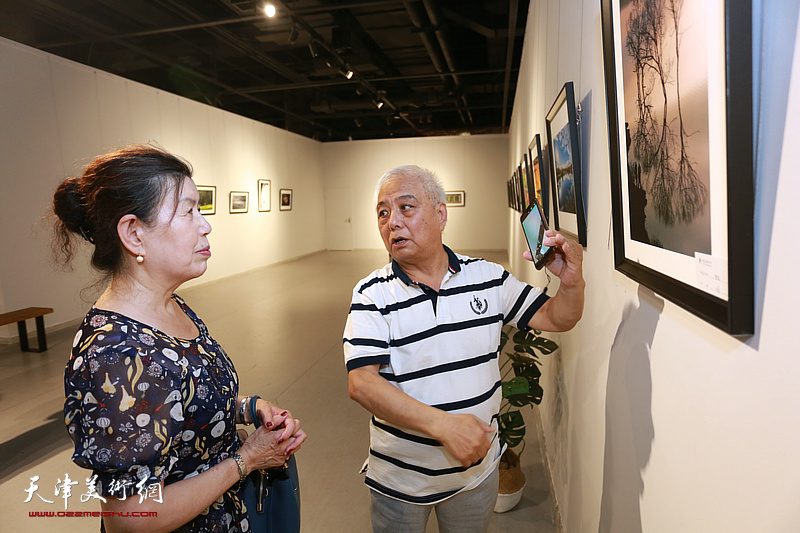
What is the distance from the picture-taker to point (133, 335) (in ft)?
3.85

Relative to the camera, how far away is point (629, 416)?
131cm

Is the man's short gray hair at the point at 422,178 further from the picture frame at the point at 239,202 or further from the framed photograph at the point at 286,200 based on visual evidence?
the framed photograph at the point at 286,200

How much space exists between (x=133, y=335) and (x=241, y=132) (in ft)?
39.7

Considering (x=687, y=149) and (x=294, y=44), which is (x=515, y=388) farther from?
(x=294, y=44)

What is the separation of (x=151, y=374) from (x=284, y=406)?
3.38 meters

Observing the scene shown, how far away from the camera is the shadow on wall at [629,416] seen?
3.85 ft

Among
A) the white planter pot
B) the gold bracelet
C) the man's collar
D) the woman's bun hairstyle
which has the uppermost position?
the woman's bun hairstyle

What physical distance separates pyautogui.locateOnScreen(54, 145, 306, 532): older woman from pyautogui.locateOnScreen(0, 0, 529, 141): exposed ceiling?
21.0ft

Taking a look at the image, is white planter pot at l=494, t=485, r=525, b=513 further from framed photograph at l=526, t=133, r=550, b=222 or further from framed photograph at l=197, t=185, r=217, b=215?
framed photograph at l=197, t=185, r=217, b=215

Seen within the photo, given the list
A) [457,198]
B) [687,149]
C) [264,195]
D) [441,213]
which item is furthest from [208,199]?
[687,149]

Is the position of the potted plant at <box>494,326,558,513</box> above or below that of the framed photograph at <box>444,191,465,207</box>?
below

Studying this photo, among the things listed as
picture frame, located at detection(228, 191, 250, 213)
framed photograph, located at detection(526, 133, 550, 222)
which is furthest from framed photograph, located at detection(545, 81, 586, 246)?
picture frame, located at detection(228, 191, 250, 213)

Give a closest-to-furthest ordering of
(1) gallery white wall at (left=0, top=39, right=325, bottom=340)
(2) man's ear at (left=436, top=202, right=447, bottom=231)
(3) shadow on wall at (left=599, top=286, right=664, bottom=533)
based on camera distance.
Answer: (3) shadow on wall at (left=599, top=286, right=664, bottom=533)
(2) man's ear at (left=436, top=202, right=447, bottom=231)
(1) gallery white wall at (left=0, top=39, right=325, bottom=340)

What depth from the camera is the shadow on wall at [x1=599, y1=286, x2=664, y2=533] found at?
3.85 feet
